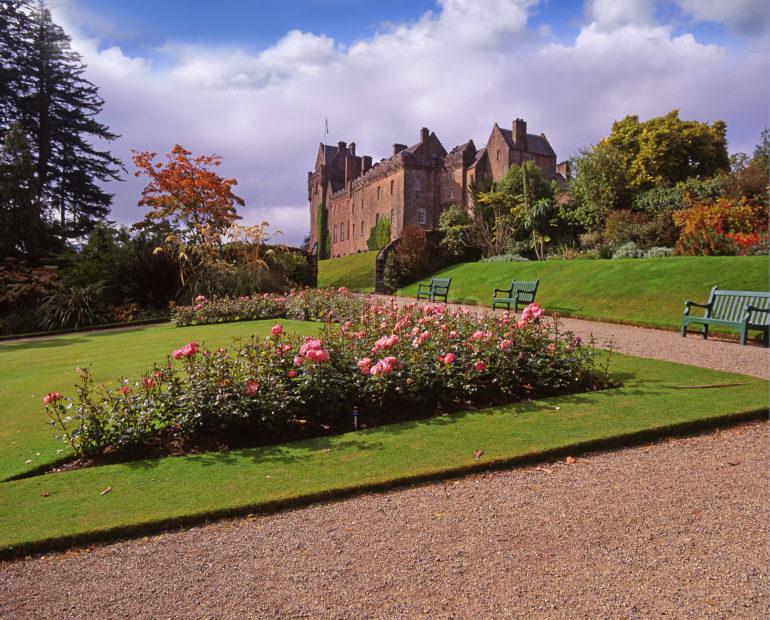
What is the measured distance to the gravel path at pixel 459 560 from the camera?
2279 mm

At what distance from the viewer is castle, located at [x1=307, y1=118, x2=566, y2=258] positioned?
41.8 meters

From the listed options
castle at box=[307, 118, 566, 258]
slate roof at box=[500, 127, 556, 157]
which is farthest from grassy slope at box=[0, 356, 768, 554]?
slate roof at box=[500, 127, 556, 157]

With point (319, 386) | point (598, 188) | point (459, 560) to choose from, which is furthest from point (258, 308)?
point (598, 188)

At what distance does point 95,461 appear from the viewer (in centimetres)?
398

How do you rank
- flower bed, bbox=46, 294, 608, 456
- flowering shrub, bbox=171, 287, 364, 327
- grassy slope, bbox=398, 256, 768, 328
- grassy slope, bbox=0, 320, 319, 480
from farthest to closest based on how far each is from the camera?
flowering shrub, bbox=171, 287, 364, 327 → grassy slope, bbox=398, 256, 768, 328 → grassy slope, bbox=0, 320, 319, 480 → flower bed, bbox=46, 294, 608, 456

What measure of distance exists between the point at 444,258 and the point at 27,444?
21851 millimetres

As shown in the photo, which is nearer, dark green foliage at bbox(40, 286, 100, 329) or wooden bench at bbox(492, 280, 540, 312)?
wooden bench at bbox(492, 280, 540, 312)

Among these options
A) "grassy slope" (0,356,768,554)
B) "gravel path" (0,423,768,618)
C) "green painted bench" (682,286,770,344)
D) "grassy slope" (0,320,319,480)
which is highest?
"green painted bench" (682,286,770,344)

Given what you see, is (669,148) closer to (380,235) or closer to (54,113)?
(380,235)

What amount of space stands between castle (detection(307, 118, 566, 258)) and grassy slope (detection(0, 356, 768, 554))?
1434 inches

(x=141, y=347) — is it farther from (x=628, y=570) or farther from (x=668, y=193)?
(x=668, y=193)

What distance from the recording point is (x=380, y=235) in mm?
46594

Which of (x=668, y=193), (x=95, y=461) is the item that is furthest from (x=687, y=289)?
(x=668, y=193)

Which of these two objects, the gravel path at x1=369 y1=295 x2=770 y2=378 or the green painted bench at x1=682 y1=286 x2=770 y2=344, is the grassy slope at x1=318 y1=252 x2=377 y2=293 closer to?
the gravel path at x1=369 y1=295 x2=770 y2=378
